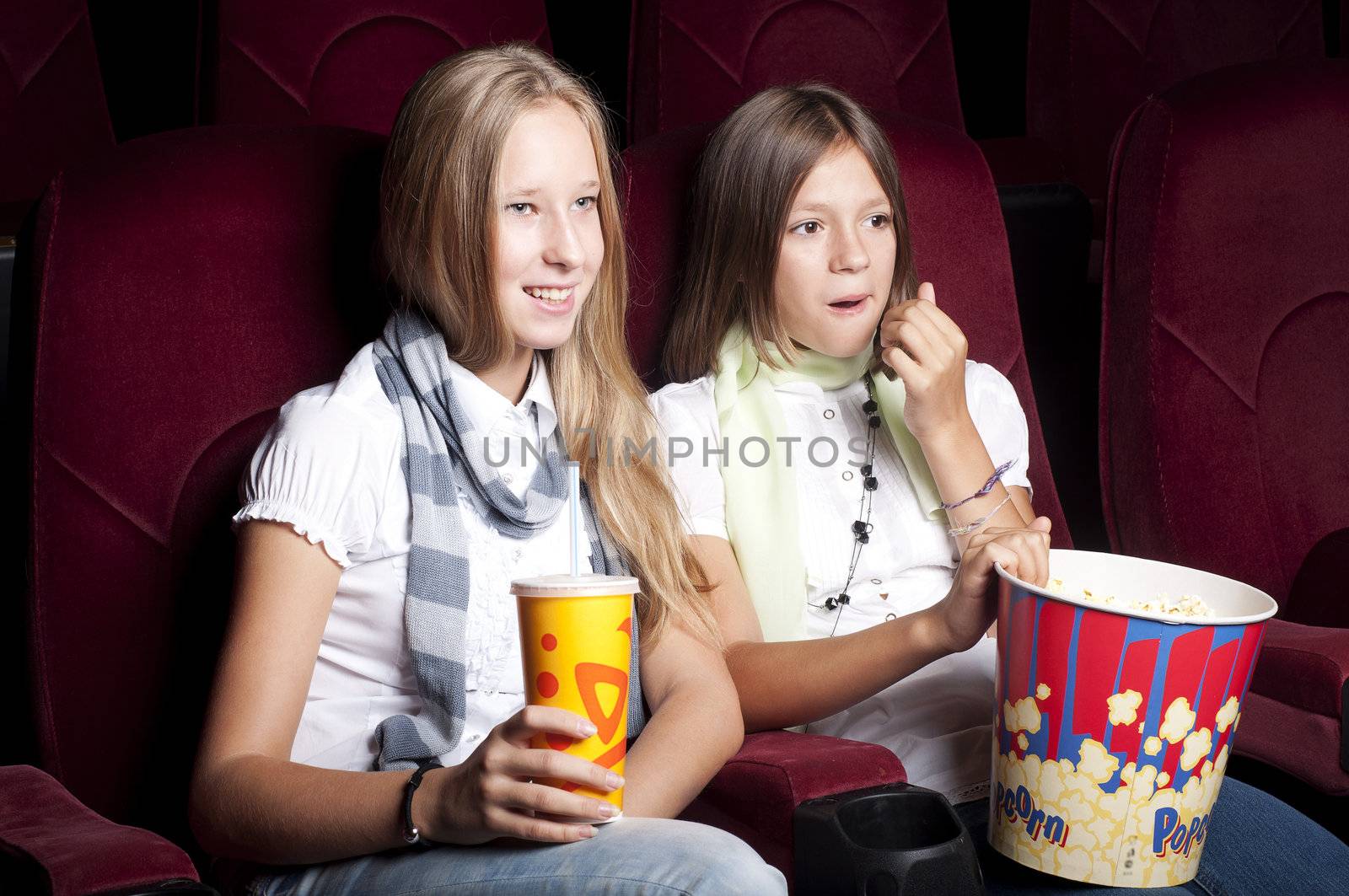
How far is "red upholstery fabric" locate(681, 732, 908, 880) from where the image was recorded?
1.02 metres

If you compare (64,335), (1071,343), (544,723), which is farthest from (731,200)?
(1071,343)

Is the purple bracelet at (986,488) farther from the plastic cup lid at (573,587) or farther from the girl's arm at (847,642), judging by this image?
the plastic cup lid at (573,587)

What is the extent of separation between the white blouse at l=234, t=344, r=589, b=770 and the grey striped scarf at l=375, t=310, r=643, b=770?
16 mm

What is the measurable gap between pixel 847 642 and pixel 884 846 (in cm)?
27

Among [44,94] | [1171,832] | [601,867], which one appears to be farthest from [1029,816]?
[44,94]

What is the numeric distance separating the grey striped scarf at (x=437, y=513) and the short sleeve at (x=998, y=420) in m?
0.50

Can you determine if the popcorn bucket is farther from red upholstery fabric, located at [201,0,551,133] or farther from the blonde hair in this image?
red upholstery fabric, located at [201,0,551,133]

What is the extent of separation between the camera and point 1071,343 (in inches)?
85.2

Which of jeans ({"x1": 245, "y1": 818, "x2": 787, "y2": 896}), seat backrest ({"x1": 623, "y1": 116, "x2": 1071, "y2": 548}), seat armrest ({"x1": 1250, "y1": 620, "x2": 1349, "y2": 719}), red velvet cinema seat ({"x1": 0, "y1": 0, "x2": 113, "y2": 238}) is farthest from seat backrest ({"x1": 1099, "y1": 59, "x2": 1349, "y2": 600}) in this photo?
red velvet cinema seat ({"x1": 0, "y1": 0, "x2": 113, "y2": 238})

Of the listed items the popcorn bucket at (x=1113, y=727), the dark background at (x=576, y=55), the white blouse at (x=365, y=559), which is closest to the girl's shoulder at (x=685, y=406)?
the white blouse at (x=365, y=559)

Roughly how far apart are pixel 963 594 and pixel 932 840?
0.21 m

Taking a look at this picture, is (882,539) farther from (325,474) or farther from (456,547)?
(325,474)

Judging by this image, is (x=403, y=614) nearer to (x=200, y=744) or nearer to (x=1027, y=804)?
(x=200, y=744)

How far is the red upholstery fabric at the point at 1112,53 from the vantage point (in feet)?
8.75
